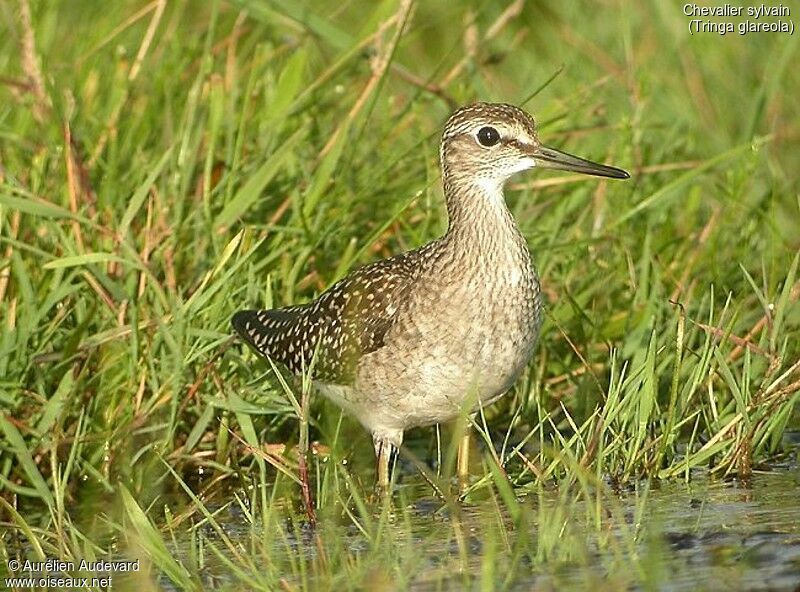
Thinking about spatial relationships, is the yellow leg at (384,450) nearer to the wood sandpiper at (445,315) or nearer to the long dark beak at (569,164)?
the wood sandpiper at (445,315)

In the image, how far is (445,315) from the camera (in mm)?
7309

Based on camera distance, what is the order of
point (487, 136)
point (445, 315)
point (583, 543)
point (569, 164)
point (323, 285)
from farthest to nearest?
point (323, 285) → point (487, 136) → point (569, 164) → point (445, 315) → point (583, 543)

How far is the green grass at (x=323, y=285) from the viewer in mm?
6637

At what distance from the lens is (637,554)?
5.75m

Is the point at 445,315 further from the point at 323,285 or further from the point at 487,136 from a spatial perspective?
the point at 323,285

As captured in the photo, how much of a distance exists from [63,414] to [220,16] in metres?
4.47

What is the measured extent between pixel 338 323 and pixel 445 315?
2.09ft

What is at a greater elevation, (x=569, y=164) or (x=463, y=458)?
(x=569, y=164)

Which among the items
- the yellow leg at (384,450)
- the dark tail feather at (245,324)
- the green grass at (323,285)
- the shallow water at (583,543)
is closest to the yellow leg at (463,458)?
the green grass at (323,285)

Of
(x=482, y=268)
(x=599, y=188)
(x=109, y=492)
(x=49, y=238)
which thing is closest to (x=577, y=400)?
(x=482, y=268)

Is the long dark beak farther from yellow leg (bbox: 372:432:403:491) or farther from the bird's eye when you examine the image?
yellow leg (bbox: 372:432:403:491)

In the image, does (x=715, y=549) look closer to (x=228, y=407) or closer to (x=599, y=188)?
(x=228, y=407)

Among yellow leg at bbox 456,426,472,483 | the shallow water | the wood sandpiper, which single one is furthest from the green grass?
the wood sandpiper

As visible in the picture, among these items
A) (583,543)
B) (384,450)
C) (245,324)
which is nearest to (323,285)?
(245,324)
